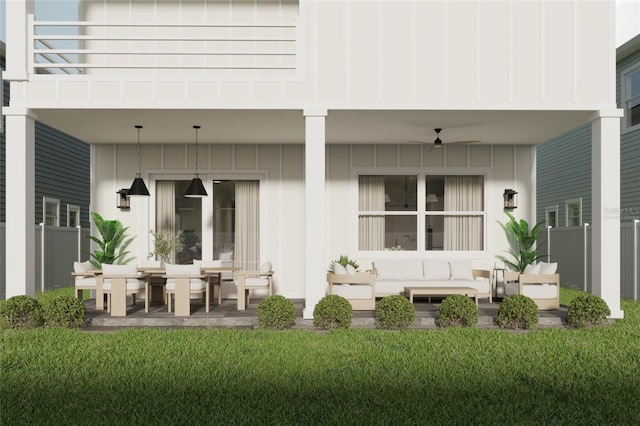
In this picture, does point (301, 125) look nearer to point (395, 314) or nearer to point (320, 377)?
point (395, 314)

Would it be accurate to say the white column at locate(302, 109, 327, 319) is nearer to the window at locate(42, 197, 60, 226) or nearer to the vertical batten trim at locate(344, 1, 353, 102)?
the vertical batten trim at locate(344, 1, 353, 102)

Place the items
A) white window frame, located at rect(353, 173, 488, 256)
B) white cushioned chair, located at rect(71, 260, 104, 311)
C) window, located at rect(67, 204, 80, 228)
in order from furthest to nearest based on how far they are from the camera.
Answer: window, located at rect(67, 204, 80, 228), white window frame, located at rect(353, 173, 488, 256), white cushioned chair, located at rect(71, 260, 104, 311)

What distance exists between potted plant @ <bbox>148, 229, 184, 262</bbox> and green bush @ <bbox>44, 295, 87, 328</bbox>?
2.58 meters

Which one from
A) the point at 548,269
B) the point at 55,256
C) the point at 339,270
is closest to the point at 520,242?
the point at 548,269

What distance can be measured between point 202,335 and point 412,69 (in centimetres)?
487

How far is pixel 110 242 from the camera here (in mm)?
10305

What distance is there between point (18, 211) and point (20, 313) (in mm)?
1528

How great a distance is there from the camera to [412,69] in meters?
7.76

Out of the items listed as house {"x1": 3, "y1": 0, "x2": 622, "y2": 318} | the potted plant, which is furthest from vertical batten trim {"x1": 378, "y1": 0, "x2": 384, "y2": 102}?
the potted plant

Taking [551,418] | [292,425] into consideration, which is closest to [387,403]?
[292,425]

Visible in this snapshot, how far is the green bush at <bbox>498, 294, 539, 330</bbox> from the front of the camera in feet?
23.7

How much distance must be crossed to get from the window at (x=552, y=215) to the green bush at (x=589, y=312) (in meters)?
11.1

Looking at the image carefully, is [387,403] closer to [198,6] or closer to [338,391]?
[338,391]

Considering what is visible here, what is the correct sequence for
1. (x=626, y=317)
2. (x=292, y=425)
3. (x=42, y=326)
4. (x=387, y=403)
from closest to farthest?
1. (x=292, y=425)
2. (x=387, y=403)
3. (x=42, y=326)
4. (x=626, y=317)
